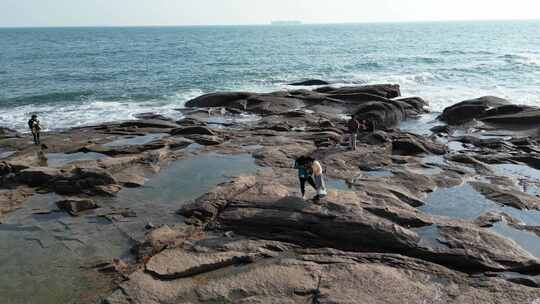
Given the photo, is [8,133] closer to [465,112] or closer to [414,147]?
[414,147]

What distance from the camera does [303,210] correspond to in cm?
1369

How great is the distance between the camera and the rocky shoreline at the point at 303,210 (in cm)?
1070

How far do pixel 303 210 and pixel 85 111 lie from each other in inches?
1132

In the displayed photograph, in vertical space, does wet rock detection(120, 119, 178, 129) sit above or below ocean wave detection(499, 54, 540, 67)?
below

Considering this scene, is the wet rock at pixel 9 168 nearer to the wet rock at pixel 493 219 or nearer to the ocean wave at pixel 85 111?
the ocean wave at pixel 85 111

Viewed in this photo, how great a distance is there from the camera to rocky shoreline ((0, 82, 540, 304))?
421 inches

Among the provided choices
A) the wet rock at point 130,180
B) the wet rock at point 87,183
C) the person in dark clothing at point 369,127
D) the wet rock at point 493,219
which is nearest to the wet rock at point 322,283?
the wet rock at point 493,219

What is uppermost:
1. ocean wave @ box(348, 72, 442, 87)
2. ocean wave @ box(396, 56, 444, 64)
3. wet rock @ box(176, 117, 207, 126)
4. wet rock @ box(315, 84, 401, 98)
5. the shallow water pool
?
ocean wave @ box(396, 56, 444, 64)

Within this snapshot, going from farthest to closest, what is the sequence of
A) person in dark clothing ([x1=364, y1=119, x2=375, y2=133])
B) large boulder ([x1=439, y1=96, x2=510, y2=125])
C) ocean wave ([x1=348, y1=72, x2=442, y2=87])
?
1. ocean wave ([x1=348, y1=72, x2=442, y2=87])
2. large boulder ([x1=439, y1=96, x2=510, y2=125])
3. person in dark clothing ([x1=364, y1=119, x2=375, y2=133])

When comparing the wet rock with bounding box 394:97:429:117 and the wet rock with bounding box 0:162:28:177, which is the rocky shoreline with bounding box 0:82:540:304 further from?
the wet rock with bounding box 394:97:429:117

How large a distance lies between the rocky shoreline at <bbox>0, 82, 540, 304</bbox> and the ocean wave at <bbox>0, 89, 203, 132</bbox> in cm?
456

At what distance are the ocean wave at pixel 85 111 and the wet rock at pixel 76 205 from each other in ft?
56.4

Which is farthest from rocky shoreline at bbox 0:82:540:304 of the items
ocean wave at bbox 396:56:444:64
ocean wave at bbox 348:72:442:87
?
ocean wave at bbox 396:56:444:64

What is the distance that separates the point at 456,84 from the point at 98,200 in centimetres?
4361
